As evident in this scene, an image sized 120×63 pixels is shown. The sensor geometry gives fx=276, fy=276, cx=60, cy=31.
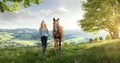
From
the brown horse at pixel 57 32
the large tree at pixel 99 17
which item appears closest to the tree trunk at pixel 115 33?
the large tree at pixel 99 17

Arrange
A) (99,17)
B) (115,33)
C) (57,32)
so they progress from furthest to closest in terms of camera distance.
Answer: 1. (115,33)
2. (99,17)
3. (57,32)

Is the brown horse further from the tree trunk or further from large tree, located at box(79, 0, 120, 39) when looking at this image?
the tree trunk

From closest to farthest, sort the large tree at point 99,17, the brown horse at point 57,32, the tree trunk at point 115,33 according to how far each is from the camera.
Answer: the brown horse at point 57,32 → the large tree at point 99,17 → the tree trunk at point 115,33

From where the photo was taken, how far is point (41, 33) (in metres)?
23.8

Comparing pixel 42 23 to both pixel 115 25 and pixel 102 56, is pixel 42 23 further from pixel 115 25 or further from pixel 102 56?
pixel 115 25

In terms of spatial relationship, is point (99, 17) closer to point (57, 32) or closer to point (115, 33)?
point (115, 33)

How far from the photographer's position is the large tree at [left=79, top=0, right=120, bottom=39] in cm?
5797

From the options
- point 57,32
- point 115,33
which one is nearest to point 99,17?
point 115,33

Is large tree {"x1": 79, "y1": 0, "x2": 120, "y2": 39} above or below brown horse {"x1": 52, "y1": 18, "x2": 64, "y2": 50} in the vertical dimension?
above

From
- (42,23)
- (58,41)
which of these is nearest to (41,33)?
(42,23)

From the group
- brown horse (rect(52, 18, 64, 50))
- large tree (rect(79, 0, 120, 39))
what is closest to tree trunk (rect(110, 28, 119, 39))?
large tree (rect(79, 0, 120, 39))

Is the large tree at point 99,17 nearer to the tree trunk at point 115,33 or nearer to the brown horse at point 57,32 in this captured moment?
the tree trunk at point 115,33

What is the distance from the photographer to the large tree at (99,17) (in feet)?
190

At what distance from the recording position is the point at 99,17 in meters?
61.9
